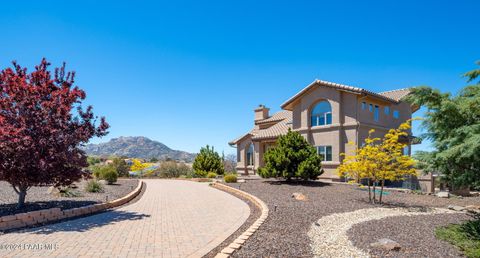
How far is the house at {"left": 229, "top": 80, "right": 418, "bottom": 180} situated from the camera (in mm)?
21469

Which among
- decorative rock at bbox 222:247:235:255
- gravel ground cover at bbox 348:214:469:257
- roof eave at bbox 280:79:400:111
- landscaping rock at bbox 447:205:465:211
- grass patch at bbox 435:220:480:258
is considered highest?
roof eave at bbox 280:79:400:111

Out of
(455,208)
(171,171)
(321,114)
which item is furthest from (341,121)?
(171,171)

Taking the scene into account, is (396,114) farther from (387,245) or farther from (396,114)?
(387,245)

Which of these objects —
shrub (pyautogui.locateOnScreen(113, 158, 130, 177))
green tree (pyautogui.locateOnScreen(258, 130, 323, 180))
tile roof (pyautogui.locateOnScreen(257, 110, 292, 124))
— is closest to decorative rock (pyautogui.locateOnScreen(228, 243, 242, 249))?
green tree (pyautogui.locateOnScreen(258, 130, 323, 180))

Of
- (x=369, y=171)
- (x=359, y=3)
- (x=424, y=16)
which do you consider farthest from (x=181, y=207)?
(x=424, y=16)

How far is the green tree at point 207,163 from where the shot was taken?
93.4 feet

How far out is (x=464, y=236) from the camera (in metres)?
7.54

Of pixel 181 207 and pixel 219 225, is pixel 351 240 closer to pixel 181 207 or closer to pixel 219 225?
pixel 219 225

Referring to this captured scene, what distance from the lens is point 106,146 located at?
140125 mm

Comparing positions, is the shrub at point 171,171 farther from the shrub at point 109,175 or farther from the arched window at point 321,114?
the arched window at point 321,114

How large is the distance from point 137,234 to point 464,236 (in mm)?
8280

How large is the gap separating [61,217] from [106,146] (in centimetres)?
14300

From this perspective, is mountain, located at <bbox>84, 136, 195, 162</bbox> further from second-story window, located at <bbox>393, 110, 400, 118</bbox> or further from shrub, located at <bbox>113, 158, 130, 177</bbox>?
second-story window, located at <bbox>393, 110, 400, 118</bbox>

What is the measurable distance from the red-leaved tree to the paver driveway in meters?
1.91
